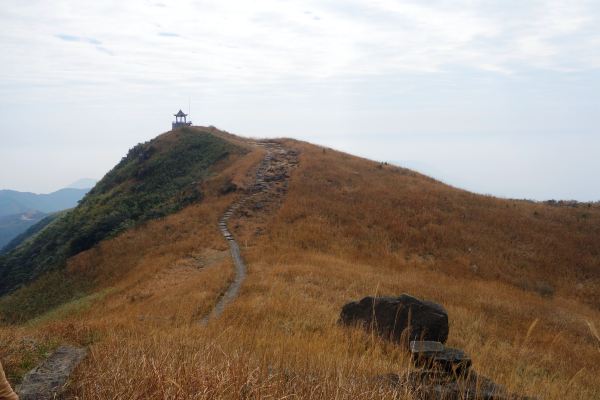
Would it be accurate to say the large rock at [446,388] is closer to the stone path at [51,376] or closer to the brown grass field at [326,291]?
the brown grass field at [326,291]

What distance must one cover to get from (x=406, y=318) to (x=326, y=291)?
4.72 meters

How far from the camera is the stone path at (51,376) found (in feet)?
13.2

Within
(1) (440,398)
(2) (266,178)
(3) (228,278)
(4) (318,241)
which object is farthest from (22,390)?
(2) (266,178)

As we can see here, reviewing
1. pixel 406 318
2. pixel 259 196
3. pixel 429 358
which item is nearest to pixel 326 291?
pixel 406 318

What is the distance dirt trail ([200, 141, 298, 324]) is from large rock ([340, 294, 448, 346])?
4.91m

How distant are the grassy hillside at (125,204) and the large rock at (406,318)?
1983cm

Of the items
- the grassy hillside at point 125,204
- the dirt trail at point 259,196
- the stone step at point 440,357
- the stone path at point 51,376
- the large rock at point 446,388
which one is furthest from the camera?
the grassy hillside at point 125,204

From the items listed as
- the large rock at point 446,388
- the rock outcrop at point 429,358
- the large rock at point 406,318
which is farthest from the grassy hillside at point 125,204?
the large rock at point 446,388

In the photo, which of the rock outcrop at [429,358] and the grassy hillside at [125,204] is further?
the grassy hillside at [125,204]

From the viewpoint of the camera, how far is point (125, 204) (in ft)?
123

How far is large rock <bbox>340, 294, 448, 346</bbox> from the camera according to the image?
333 inches

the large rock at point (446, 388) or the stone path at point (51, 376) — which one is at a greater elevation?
the large rock at point (446, 388)

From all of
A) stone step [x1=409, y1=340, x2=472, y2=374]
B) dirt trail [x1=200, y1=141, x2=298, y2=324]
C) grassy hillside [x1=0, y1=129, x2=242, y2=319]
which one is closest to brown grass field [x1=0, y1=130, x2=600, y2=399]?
stone step [x1=409, y1=340, x2=472, y2=374]

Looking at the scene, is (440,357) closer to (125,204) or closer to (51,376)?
(51,376)
